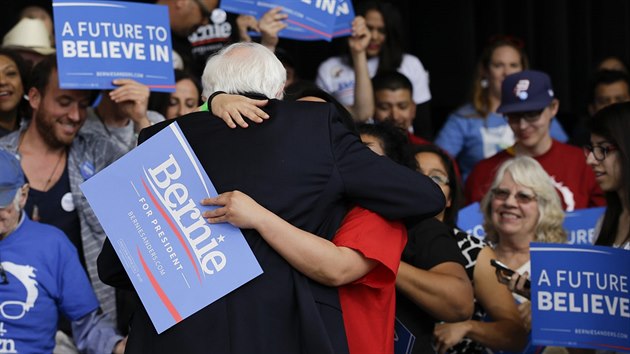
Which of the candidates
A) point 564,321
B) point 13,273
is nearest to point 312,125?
point 564,321

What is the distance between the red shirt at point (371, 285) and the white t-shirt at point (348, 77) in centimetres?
293

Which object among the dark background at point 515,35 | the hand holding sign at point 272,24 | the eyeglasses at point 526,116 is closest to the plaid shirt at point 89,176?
the hand holding sign at point 272,24

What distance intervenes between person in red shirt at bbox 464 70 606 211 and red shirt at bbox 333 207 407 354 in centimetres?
234

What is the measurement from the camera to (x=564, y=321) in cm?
352

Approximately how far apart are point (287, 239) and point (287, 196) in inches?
4.4

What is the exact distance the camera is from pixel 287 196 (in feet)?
9.33

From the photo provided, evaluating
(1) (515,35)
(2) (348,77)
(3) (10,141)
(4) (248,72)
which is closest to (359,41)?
(2) (348,77)

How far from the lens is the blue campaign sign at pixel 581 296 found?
3451 mm

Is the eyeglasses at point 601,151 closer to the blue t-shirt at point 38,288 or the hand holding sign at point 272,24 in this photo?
the hand holding sign at point 272,24

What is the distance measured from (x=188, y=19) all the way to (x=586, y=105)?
2.36 meters

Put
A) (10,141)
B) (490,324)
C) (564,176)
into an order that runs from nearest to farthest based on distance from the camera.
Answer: (490,324), (10,141), (564,176)

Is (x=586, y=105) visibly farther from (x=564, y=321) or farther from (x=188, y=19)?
(x=564, y=321)

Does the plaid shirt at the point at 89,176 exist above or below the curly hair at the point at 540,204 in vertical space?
above

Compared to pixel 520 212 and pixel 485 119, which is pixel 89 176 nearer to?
pixel 520 212
